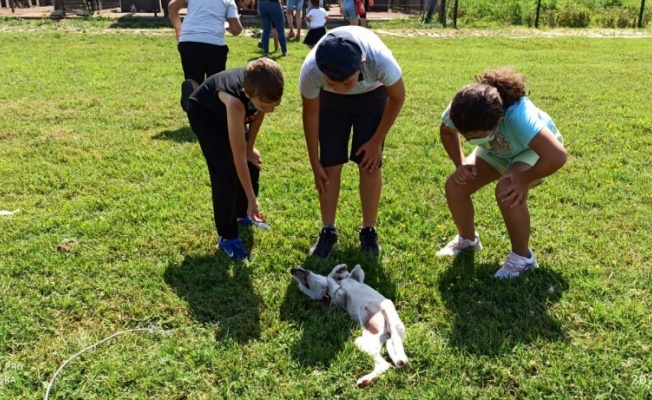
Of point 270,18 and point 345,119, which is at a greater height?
point 270,18

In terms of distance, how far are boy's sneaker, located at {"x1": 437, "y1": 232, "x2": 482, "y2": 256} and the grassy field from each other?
7 cm

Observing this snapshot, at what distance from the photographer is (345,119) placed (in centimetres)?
316

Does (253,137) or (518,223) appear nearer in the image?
(518,223)

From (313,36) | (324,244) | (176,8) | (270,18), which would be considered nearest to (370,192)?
(324,244)

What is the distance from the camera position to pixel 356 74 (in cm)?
258

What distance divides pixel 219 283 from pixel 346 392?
3.59 feet

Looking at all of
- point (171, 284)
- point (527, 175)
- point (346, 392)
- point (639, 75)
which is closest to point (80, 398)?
point (171, 284)

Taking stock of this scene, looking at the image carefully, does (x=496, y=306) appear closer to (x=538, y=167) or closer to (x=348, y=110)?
(x=538, y=167)

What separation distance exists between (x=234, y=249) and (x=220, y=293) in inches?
15.6

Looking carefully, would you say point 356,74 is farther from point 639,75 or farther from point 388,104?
point 639,75

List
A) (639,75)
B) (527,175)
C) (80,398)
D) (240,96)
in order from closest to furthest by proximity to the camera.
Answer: (80,398), (527,175), (240,96), (639,75)

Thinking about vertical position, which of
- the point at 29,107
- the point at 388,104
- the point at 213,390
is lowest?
the point at 213,390

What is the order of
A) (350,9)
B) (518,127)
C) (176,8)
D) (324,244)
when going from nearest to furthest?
(518,127), (324,244), (176,8), (350,9)

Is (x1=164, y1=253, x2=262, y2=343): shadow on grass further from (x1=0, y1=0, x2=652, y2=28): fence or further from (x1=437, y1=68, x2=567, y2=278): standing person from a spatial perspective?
(x1=0, y1=0, x2=652, y2=28): fence
